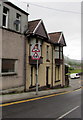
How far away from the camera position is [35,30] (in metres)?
15.1

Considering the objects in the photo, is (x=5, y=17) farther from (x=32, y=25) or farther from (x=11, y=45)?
(x=32, y=25)

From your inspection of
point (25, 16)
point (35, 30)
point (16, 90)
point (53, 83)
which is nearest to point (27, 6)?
point (25, 16)

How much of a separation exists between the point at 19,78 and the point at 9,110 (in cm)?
659

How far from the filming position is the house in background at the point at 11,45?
39.2 ft

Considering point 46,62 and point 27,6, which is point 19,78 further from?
point 27,6

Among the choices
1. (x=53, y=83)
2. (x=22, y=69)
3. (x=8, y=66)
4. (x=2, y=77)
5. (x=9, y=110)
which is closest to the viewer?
(x=9, y=110)

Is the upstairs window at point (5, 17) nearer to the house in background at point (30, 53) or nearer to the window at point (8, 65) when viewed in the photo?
the house in background at point (30, 53)

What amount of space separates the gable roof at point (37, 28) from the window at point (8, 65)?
3.55 meters

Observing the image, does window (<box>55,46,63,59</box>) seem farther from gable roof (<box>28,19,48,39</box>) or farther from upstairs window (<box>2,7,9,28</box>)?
upstairs window (<box>2,7,9,28</box>)

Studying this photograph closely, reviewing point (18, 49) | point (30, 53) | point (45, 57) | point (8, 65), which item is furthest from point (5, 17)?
point (45, 57)

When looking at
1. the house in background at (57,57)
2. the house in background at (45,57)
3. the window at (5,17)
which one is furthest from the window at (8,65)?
the house in background at (57,57)

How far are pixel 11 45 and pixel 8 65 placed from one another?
5.75 ft

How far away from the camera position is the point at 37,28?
15.5 m

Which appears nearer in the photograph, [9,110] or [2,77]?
[9,110]
